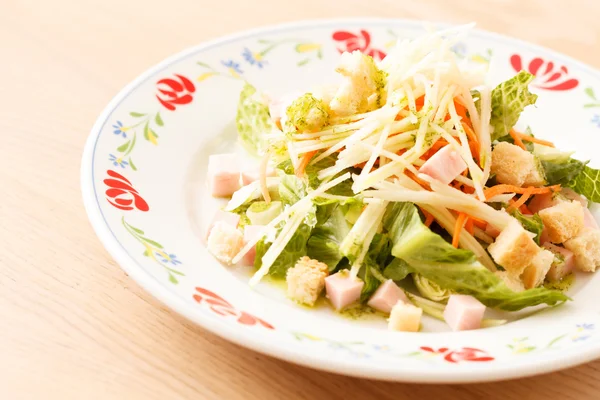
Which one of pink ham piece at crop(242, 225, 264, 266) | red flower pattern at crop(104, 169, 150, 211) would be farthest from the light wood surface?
pink ham piece at crop(242, 225, 264, 266)

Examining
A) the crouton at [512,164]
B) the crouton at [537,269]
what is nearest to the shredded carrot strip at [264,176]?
the crouton at [512,164]

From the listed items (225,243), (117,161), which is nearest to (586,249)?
(225,243)

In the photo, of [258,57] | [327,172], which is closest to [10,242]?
[327,172]

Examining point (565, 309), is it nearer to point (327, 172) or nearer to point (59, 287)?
point (327, 172)

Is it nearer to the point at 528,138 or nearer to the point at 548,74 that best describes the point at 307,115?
the point at 528,138

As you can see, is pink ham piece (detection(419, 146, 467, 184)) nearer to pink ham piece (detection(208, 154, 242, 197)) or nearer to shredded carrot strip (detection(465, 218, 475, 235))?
shredded carrot strip (detection(465, 218, 475, 235))
